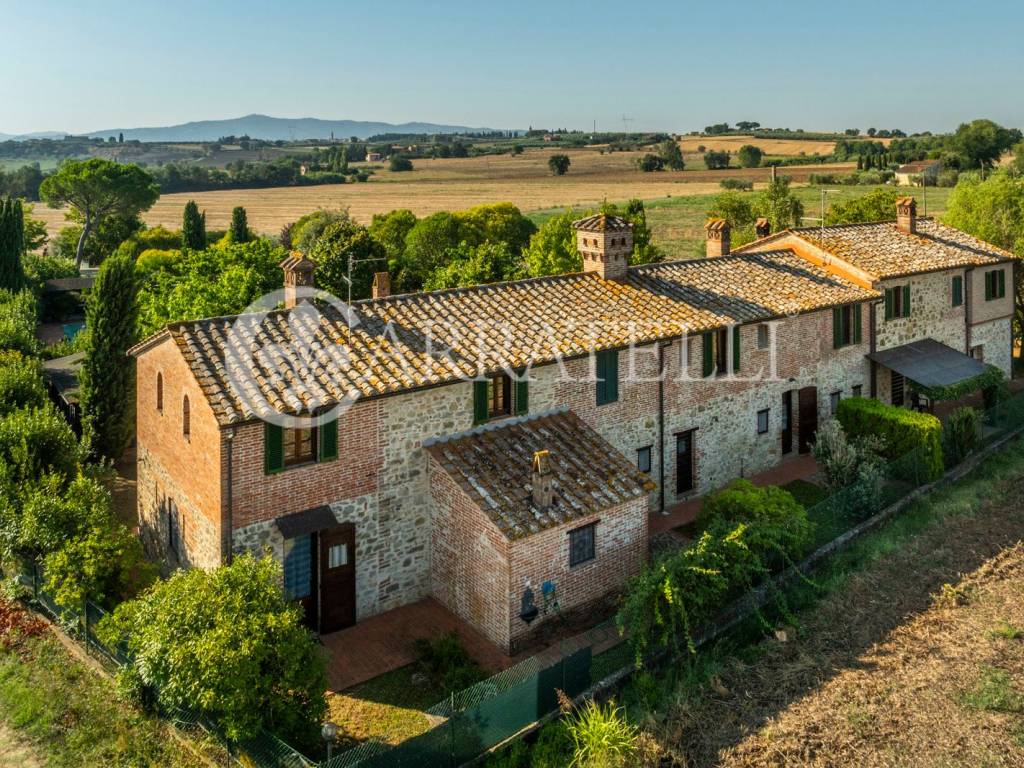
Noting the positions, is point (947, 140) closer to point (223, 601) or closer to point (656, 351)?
point (656, 351)

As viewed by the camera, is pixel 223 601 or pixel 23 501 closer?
pixel 223 601

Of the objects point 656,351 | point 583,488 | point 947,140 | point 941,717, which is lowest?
point 941,717

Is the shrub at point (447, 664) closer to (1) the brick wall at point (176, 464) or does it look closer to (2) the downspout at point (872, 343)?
(1) the brick wall at point (176, 464)

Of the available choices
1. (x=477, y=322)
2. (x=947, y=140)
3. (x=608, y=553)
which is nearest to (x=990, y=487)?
(x=608, y=553)

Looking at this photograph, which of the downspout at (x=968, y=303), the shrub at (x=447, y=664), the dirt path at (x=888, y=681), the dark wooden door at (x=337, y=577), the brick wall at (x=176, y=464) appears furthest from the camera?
the downspout at (x=968, y=303)

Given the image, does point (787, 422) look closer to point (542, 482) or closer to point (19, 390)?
point (542, 482)

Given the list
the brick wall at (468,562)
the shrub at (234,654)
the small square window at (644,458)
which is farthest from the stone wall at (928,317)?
the shrub at (234,654)

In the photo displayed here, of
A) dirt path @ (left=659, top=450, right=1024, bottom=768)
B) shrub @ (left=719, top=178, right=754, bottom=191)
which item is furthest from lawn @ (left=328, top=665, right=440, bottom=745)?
shrub @ (left=719, top=178, right=754, bottom=191)
